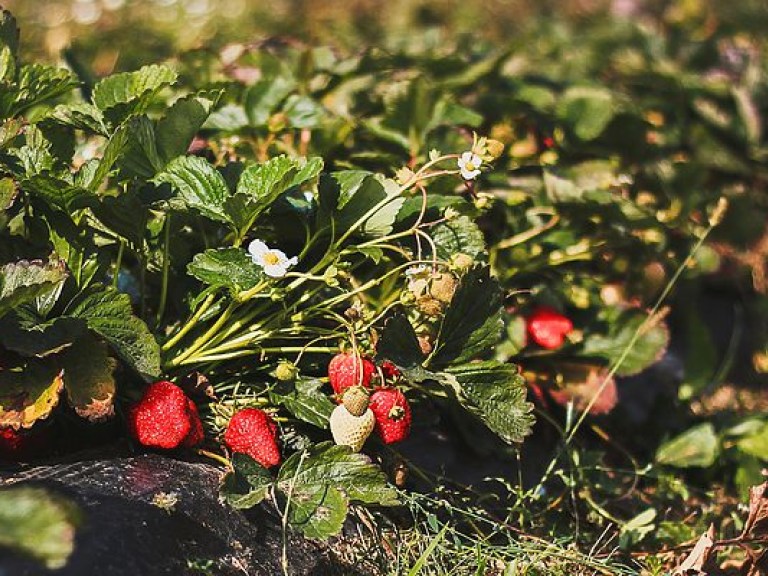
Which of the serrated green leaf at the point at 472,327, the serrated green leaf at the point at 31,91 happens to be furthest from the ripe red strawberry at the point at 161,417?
the serrated green leaf at the point at 31,91

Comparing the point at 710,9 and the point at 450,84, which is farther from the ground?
the point at 450,84

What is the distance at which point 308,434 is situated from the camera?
5.28 feet

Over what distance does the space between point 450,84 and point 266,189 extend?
1037mm

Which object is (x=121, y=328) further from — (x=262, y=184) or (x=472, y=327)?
(x=472, y=327)

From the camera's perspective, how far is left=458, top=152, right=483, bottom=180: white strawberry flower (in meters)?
1.51

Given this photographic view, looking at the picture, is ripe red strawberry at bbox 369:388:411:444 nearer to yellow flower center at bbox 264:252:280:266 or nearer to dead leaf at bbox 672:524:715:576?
yellow flower center at bbox 264:252:280:266

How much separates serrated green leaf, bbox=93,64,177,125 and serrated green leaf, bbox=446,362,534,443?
56cm

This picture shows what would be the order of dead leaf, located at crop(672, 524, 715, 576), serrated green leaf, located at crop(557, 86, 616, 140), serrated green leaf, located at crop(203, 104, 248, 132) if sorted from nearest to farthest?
dead leaf, located at crop(672, 524, 715, 576) → serrated green leaf, located at crop(203, 104, 248, 132) → serrated green leaf, located at crop(557, 86, 616, 140)

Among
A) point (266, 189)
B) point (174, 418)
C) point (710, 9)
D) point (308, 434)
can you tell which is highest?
point (266, 189)

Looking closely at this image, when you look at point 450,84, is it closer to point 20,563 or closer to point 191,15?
point 20,563

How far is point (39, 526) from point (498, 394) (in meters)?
0.71

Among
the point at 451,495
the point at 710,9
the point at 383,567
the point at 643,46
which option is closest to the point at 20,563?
the point at 383,567

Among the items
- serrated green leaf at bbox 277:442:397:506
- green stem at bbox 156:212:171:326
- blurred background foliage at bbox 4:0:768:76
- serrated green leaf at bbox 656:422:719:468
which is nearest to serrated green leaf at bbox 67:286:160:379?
green stem at bbox 156:212:171:326

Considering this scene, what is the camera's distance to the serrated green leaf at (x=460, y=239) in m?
1.62
